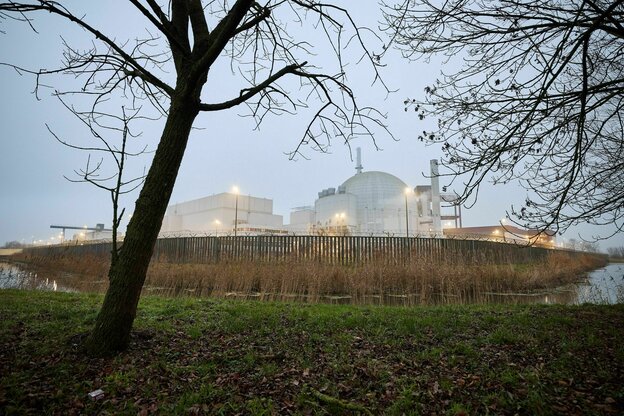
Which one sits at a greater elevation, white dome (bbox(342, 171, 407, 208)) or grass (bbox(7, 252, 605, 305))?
white dome (bbox(342, 171, 407, 208))

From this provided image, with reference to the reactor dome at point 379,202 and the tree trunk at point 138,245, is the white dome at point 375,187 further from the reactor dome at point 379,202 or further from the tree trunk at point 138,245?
the tree trunk at point 138,245

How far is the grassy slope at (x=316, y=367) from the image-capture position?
2.89 metres

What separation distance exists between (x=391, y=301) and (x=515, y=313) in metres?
4.00

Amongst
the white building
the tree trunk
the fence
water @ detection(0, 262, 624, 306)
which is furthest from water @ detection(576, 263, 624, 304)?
the white building

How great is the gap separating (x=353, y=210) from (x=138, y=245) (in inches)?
1722

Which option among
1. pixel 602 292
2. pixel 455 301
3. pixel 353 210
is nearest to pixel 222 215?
pixel 353 210

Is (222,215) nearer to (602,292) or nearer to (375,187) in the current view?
(375,187)

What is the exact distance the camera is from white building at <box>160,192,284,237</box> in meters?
50.8

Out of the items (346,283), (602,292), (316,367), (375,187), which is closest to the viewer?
(316,367)

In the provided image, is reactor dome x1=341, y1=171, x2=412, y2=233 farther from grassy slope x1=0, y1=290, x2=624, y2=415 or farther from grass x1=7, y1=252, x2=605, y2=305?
grassy slope x1=0, y1=290, x2=624, y2=415

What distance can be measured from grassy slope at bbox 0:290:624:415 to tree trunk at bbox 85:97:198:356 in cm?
25

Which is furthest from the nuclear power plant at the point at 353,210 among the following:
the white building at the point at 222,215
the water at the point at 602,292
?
the water at the point at 602,292

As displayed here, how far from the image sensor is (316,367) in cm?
366

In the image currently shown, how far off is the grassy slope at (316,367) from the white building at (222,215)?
43778 mm
